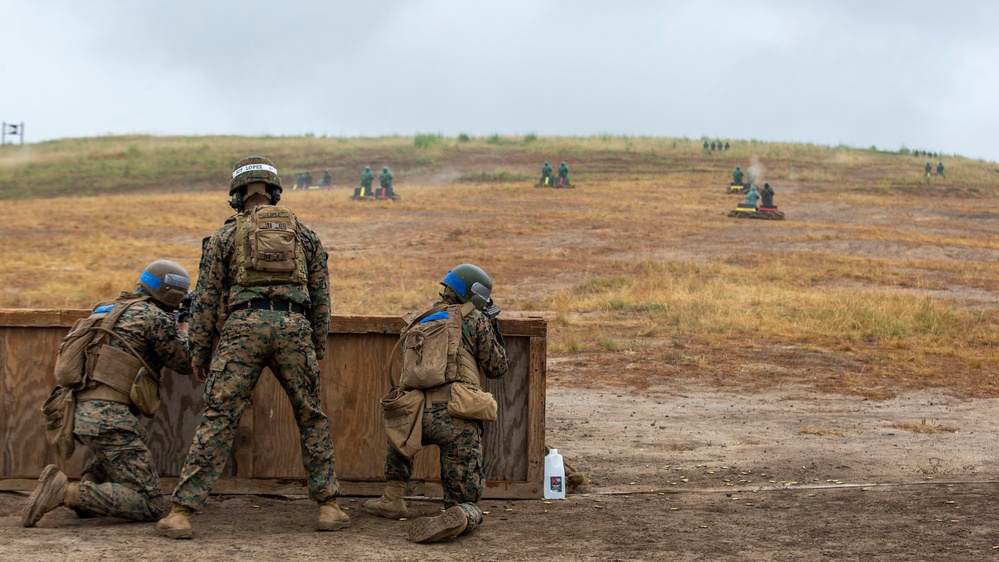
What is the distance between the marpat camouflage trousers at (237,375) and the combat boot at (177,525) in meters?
0.06

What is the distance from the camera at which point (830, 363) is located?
14.7 meters

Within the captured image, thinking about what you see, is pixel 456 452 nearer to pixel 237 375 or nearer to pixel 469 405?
pixel 469 405

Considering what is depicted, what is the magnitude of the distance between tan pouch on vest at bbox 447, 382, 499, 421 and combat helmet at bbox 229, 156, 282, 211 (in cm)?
147

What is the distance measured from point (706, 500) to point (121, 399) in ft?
12.2

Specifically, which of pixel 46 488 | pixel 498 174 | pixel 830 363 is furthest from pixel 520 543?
pixel 498 174

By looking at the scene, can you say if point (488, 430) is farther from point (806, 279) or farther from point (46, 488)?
point (806, 279)

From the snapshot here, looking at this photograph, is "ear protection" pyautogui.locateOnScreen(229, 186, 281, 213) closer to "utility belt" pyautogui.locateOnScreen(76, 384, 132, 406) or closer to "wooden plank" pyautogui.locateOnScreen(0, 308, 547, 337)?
"wooden plank" pyautogui.locateOnScreen(0, 308, 547, 337)

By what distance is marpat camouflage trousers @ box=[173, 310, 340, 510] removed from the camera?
6059mm

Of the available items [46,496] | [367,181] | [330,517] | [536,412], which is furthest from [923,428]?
[367,181]

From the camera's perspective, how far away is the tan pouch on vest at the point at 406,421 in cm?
647

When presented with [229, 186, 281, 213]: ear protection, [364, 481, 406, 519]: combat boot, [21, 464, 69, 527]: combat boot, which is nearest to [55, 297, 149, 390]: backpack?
[21, 464, 69, 527]: combat boot

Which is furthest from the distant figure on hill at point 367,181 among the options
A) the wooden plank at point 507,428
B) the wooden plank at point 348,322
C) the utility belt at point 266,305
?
the utility belt at point 266,305

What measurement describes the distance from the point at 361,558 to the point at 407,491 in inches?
64.1

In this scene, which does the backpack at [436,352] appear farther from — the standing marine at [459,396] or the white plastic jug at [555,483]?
the white plastic jug at [555,483]
